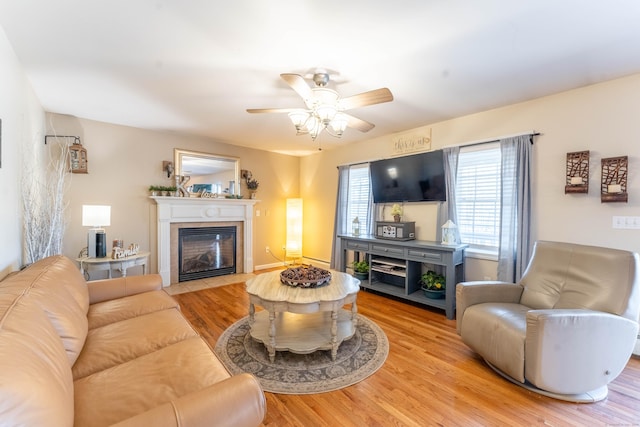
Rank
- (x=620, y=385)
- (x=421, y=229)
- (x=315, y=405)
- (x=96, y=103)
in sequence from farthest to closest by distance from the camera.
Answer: (x=421, y=229), (x=96, y=103), (x=620, y=385), (x=315, y=405)

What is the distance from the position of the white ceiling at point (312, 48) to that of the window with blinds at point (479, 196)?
23.0 inches

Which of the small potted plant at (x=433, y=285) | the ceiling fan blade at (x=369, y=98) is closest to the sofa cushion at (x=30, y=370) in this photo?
the ceiling fan blade at (x=369, y=98)

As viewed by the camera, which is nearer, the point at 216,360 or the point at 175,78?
the point at 216,360

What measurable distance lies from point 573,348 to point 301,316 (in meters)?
2.11

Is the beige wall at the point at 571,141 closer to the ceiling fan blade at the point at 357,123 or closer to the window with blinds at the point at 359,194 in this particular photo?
the window with blinds at the point at 359,194

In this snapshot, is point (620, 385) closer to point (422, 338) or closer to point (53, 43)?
point (422, 338)

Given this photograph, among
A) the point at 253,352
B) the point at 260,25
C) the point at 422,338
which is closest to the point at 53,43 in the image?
the point at 260,25

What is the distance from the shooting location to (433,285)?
3467mm

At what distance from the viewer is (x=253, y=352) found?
2.39m

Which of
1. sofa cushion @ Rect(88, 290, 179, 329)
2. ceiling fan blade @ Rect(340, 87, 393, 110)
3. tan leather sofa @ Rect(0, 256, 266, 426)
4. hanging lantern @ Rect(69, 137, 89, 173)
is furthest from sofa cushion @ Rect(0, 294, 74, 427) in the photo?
hanging lantern @ Rect(69, 137, 89, 173)

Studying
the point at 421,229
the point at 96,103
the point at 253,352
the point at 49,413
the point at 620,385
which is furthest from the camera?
the point at 421,229

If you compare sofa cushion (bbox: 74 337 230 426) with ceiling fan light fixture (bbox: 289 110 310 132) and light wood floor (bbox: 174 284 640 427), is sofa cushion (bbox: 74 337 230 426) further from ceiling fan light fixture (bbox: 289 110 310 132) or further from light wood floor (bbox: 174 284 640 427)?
ceiling fan light fixture (bbox: 289 110 310 132)

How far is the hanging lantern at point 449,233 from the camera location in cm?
341

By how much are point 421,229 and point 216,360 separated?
3305mm
